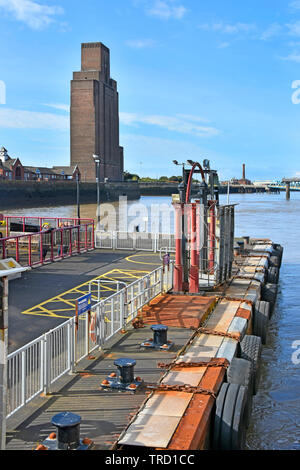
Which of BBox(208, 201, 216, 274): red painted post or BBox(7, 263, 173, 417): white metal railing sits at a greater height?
BBox(208, 201, 216, 274): red painted post

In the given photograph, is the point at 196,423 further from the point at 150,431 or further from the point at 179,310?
the point at 179,310

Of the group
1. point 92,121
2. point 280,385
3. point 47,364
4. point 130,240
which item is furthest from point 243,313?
point 92,121

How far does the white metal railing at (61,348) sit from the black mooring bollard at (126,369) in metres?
1.26

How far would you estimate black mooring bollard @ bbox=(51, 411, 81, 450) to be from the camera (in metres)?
6.96

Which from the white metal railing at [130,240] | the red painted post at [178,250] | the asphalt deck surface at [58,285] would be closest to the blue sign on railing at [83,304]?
the asphalt deck surface at [58,285]

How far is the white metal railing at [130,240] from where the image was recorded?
3067 cm

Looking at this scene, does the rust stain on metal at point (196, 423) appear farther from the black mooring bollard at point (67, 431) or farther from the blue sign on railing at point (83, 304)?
the blue sign on railing at point (83, 304)

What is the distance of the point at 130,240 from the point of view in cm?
3139

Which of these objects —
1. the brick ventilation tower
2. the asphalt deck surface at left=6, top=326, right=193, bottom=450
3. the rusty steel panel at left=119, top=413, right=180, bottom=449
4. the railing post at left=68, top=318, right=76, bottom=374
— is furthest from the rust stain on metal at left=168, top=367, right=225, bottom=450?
the brick ventilation tower

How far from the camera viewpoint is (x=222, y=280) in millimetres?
19547

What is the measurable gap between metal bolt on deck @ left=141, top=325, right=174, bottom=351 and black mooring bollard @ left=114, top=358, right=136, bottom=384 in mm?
2231

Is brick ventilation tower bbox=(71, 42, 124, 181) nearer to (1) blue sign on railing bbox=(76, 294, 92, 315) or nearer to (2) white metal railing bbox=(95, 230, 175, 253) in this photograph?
(2) white metal railing bbox=(95, 230, 175, 253)

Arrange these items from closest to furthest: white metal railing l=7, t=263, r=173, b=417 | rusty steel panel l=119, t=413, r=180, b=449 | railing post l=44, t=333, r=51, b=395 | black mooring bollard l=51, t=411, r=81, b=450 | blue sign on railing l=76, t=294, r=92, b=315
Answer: black mooring bollard l=51, t=411, r=81, b=450 < rusty steel panel l=119, t=413, r=180, b=449 < white metal railing l=7, t=263, r=173, b=417 < railing post l=44, t=333, r=51, b=395 < blue sign on railing l=76, t=294, r=92, b=315
